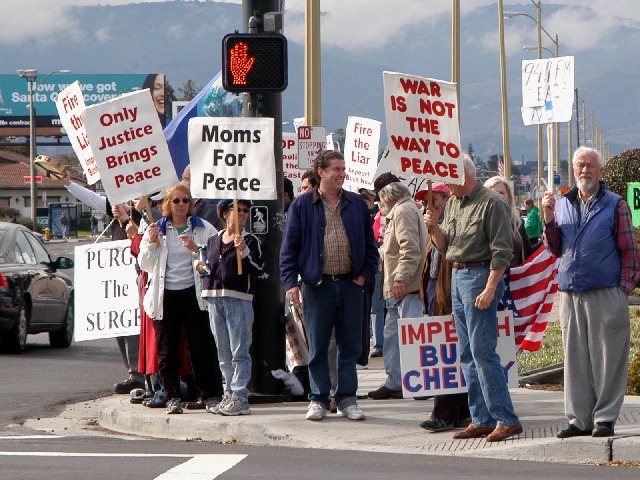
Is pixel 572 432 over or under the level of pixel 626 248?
under

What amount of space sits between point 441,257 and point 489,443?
4.59 ft

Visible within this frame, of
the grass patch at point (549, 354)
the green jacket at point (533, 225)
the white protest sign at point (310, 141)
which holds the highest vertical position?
the white protest sign at point (310, 141)

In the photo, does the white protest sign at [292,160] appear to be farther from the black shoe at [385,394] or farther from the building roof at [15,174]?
the building roof at [15,174]

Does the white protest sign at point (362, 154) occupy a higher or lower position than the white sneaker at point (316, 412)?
higher

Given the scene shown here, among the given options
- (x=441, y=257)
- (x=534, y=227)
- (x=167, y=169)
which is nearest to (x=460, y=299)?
(x=441, y=257)

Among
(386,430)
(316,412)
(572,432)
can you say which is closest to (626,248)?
(572,432)

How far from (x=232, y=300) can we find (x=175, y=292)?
0.62 metres

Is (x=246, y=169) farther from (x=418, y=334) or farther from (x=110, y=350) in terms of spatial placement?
(x=110, y=350)

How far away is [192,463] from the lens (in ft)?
28.9

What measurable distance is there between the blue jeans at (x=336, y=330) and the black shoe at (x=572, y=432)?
75.9 inches

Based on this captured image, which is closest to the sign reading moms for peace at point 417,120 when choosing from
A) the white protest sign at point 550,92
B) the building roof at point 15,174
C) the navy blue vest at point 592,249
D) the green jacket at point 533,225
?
the navy blue vest at point 592,249

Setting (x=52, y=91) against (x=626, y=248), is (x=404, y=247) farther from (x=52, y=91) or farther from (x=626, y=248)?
(x=52, y=91)

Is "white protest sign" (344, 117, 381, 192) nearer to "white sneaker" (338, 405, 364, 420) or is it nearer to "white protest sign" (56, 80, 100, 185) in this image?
"white protest sign" (56, 80, 100, 185)

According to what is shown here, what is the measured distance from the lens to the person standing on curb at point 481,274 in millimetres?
9391
